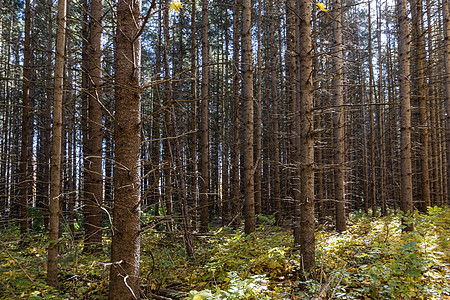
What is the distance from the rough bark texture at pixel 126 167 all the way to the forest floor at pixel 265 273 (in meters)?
0.58

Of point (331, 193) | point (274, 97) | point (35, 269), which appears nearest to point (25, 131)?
point (35, 269)

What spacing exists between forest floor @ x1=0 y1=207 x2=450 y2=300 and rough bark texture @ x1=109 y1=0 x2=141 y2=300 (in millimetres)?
579

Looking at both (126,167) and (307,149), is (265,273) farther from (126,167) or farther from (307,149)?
(126,167)

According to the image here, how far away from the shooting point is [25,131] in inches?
308

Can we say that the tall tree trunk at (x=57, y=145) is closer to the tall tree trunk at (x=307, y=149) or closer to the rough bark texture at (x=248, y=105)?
the tall tree trunk at (x=307, y=149)

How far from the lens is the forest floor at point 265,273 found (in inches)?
158

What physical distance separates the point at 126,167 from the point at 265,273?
11.4 feet

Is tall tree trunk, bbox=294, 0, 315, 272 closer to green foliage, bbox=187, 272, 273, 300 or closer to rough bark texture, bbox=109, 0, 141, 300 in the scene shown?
green foliage, bbox=187, 272, 273, 300

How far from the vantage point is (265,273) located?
496 cm

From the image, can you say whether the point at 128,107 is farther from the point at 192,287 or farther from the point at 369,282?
the point at 369,282

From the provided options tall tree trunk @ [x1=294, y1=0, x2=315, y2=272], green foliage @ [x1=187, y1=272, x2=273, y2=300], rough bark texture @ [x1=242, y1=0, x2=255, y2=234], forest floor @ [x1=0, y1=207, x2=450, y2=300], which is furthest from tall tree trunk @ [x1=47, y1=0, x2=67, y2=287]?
rough bark texture @ [x1=242, y1=0, x2=255, y2=234]

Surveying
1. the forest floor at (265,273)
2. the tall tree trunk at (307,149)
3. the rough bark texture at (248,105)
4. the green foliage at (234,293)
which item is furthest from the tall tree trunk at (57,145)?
the rough bark texture at (248,105)

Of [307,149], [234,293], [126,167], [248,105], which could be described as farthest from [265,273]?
[248,105]

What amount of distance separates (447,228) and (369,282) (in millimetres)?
5068
